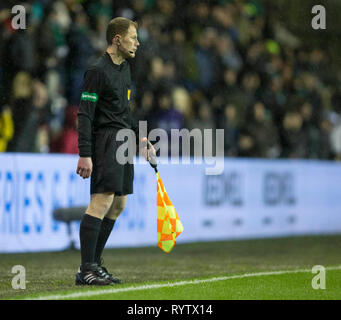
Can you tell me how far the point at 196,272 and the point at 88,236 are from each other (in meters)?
1.93

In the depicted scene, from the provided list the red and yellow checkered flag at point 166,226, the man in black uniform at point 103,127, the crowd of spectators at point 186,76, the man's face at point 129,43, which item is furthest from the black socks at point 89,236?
the crowd of spectators at point 186,76

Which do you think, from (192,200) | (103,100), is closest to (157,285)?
(103,100)

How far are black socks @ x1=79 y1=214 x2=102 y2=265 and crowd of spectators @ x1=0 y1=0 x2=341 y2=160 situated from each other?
171 inches

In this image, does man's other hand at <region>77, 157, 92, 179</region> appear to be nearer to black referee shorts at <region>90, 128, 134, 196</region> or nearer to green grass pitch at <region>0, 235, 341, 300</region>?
black referee shorts at <region>90, 128, 134, 196</region>

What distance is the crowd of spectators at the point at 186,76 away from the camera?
38.8 ft

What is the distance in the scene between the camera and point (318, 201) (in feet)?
51.3

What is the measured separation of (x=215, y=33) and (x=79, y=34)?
404 centimetres

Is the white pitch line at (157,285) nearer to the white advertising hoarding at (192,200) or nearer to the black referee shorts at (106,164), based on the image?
the black referee shorts at (106,164)

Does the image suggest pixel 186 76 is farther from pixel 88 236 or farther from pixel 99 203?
pixel 88 236

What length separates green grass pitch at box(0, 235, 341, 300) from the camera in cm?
661

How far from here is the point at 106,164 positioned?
22.7 ft

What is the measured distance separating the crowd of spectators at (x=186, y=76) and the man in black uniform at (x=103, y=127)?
169 inches
